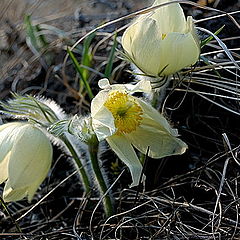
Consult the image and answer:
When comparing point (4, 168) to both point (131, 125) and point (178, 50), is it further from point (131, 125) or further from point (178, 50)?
point (178, 50)

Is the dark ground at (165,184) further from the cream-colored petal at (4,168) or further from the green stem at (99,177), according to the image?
the cream-colored petal at (4,168)

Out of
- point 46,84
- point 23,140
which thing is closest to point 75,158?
point 23,140

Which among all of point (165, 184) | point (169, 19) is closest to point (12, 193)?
point (165, 184)

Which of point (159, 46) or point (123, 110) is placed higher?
point (159, 46)

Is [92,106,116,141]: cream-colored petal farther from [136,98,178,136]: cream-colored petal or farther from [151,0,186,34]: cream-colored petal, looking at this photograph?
[151,0,186,34]: cream-colored petal

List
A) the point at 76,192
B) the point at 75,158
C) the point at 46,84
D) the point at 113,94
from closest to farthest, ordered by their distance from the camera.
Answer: the point at 113,94 < the point at 75,158 < the point at 76,192 < the point at 46,84

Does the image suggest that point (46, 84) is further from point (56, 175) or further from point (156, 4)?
point (156, 4)
